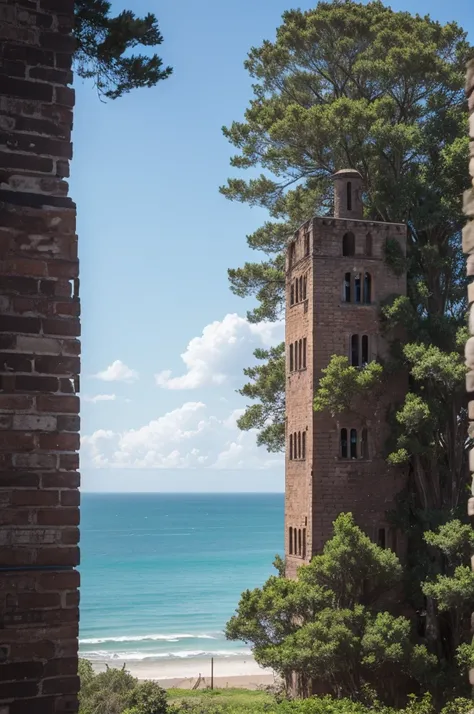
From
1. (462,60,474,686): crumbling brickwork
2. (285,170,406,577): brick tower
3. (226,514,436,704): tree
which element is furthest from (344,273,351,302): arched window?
(462,60,474,686): crumbling brickwork

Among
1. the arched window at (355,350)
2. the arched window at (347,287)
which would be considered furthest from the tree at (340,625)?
the arched window at (347,287)

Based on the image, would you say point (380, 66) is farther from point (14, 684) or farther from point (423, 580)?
point (14, 684)

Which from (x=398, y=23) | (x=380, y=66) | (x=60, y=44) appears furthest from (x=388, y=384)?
(x=60, y=44)

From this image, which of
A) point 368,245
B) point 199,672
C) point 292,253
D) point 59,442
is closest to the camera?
point 59,442

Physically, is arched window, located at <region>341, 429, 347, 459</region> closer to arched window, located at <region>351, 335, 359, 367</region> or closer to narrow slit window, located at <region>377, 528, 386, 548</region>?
arched window, located at <region>351, 335, 359, 367</region>

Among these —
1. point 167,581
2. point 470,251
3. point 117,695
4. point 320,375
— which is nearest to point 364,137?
point 320,375

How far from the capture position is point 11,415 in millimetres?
3027

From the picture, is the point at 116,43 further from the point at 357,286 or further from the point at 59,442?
the point at 357,286

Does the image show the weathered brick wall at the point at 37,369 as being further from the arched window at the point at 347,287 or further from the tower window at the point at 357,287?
the tower window at the point at 357,287

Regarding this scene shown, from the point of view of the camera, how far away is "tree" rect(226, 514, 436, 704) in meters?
24.1

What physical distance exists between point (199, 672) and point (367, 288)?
27.0 m

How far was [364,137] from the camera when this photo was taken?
30672mm

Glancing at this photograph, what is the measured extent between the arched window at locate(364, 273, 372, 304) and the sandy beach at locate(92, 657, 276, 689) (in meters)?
21.2

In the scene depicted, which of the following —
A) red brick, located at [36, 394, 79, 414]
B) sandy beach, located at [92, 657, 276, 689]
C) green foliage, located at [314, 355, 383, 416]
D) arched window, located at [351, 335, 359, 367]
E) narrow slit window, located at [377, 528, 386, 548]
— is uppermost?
arched window, located at [351, 335, 359, 367]
